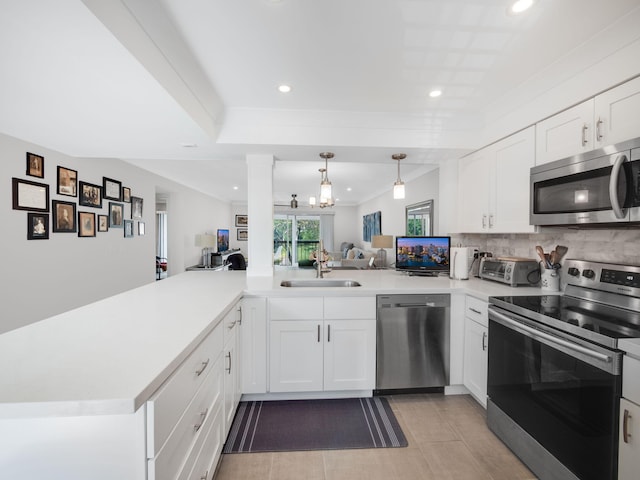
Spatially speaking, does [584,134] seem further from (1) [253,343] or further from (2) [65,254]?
(2) [65,254]

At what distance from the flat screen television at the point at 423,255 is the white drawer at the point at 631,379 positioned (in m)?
1.63

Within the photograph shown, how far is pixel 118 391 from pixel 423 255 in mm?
2508

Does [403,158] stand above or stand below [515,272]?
above

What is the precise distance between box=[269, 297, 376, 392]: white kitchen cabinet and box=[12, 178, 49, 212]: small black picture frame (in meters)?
2.51

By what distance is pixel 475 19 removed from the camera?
1.42 meters

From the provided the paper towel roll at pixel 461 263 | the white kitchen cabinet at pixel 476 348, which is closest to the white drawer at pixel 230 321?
the white kitchen cabinet at pixel 476 348

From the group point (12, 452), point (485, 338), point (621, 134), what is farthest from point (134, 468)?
point (621, 134)

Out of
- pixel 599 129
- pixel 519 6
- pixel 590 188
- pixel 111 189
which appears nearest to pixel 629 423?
pixel 590 188

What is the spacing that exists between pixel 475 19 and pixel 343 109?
1138mm

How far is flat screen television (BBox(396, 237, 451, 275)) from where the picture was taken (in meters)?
2.73

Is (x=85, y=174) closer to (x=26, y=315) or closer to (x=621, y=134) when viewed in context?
(x=26, y=315)

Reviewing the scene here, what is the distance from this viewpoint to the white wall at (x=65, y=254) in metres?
2.61

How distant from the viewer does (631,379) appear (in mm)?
1096

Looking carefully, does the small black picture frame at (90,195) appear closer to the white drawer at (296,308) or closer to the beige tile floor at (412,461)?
the white drawer at (296,308)
